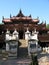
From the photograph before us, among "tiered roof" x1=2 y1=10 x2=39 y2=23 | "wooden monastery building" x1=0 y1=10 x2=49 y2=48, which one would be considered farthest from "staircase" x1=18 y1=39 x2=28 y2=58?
"tiered roof" x1=2 y1=10 x2=39 y2=23

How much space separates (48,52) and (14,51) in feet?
17.8

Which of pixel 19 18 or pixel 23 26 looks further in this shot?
pixel 19 18

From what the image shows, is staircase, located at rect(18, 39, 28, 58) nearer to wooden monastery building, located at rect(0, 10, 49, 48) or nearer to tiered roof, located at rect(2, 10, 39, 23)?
wooden monastery building, located at rect(0, 10, 49, 48)

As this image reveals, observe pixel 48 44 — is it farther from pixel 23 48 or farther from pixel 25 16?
pixel 25 16

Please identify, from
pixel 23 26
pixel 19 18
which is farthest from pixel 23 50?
pixel 19 18

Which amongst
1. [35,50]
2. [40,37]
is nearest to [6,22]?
[40,37]

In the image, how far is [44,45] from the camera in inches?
1277

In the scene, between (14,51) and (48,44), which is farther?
(48,44)

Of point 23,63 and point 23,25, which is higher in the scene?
point 23,25

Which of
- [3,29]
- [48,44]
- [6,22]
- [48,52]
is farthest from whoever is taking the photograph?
[6,22]

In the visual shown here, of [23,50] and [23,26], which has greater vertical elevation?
[23,26]

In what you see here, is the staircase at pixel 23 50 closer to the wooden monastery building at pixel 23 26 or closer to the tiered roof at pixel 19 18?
the wooden monastery building at pixel 23 26

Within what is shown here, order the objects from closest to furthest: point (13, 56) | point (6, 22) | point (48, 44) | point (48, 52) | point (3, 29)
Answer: point (13, 56) → point (48, 52) → point (48, 44) → point (3, 29) → point (6, 22)

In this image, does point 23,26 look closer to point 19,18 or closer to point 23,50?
point 19,18
